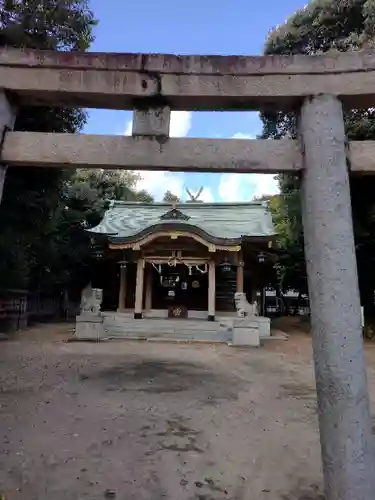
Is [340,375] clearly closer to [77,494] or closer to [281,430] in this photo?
[77,494]

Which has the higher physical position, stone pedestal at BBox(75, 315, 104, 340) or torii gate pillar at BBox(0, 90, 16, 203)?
torii gate pillar at BBox(0, 90, 16, 203)

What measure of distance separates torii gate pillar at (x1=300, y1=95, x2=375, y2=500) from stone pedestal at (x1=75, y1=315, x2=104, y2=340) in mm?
12468

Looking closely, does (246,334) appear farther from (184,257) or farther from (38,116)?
(38,116)

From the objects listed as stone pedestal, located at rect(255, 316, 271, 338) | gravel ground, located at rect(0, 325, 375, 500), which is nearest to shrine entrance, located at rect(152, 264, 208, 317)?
stone pedestal, located at rect(255, 316, 271, 338)

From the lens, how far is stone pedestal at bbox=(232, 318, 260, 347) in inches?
562

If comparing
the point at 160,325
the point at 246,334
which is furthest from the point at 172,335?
the point at 246,334

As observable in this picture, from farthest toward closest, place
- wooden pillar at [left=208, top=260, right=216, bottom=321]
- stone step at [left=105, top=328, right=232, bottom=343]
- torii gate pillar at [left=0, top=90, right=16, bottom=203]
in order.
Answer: wooden pillar at [left=208, top=260, right=216, bottom=321], stone step at [left=105, top=328, right=232, bottom=343], torii gate pillar at [left=0, top=90, right=16, bottom=203]

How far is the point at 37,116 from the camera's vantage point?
268 inches

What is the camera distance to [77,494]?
3615mm

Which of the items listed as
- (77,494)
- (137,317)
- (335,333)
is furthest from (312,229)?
(137,317)

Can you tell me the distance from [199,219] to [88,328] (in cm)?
892

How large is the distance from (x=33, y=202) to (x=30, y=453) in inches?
163

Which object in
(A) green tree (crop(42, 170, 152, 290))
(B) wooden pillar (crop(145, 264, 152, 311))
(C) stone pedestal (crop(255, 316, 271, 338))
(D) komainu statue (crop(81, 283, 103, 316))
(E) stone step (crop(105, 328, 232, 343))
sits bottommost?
(E) stone step (crop(105, 328, 232, 343))

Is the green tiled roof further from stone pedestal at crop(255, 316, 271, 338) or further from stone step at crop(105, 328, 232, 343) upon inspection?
stone step at crop(105, 328, 232, 343)
